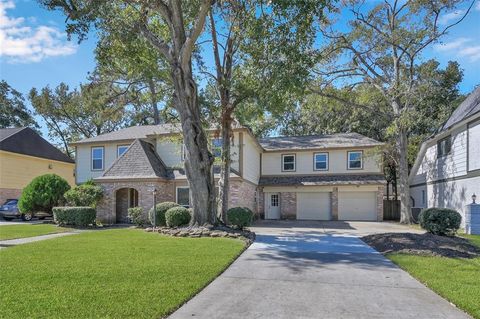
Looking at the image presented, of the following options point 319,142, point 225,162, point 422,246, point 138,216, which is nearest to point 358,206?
point 319,142

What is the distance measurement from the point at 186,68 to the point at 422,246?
32.8 ft

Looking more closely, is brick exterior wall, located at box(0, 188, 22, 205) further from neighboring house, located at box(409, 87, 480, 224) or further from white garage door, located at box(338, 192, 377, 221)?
neighboring house, located at box(409, 87, 480, 224)

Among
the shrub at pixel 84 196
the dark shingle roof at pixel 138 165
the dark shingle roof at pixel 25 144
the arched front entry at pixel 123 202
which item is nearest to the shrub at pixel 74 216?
the shrub at pixel 84 196

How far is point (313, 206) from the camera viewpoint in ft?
83.0

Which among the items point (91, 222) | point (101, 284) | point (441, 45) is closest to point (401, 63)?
Result: point (441, 45)

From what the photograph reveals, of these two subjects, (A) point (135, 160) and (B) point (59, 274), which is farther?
(A) point (135, 160)

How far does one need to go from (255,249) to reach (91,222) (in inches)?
439

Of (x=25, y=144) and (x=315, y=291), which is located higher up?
(x=25, y=144)

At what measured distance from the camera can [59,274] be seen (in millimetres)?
6762

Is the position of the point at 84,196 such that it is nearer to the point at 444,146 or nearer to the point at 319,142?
the point at 319,142

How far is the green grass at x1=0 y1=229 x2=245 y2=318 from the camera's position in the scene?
16.0ft

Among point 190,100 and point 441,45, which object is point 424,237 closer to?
point 190,100

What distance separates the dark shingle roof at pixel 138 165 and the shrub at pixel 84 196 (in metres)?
1.05

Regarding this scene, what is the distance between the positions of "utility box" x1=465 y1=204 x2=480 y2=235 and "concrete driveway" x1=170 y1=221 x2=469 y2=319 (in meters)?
7.99
